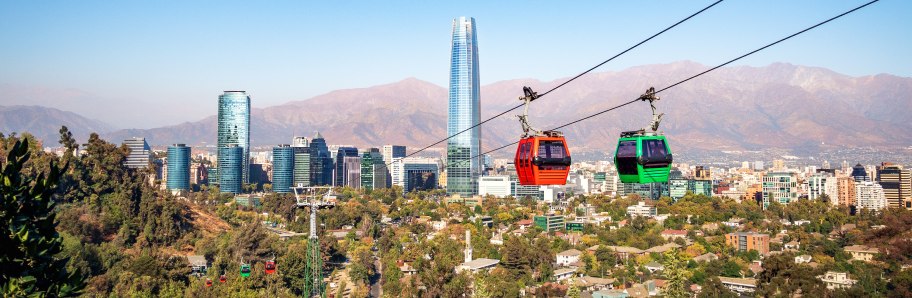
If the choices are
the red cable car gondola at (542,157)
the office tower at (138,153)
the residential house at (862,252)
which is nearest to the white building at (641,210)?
the residential house at (862,252)

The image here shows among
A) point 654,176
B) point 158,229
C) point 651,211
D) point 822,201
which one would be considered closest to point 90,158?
point 158,229

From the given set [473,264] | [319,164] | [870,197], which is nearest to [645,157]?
[473,264]

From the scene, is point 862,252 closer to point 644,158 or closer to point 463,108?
point 644,158

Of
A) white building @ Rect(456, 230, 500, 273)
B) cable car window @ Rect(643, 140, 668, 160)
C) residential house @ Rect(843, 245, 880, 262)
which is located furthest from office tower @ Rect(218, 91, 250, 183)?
cable car window @ Rect(643, 140, 668, 160)

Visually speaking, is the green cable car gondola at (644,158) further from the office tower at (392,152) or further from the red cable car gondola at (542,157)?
the office tower at (392,152)

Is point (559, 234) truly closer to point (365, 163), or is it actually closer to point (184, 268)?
point (184, 268)
